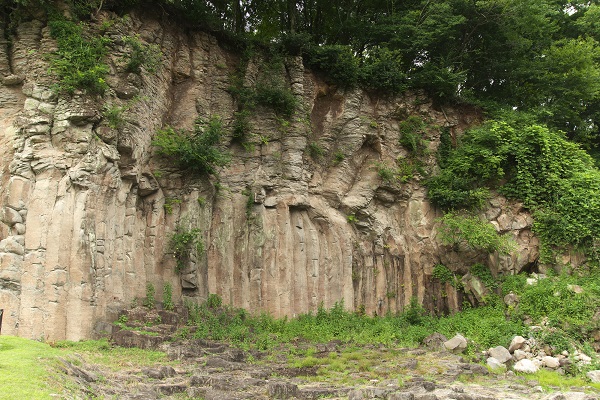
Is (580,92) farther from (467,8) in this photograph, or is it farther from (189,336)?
(189,336)

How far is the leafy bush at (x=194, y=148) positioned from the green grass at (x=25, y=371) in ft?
27.1

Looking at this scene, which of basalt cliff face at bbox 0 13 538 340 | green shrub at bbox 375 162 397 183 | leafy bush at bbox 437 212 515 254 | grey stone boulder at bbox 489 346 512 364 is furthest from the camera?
green shrub at bbox 375 162 397 183

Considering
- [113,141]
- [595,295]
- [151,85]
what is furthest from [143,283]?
[595,295]

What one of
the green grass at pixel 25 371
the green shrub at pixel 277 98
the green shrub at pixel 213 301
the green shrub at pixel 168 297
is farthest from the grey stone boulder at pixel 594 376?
the green shrub at pixel 277 98

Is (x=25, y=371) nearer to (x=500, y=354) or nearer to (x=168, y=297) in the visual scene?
(x=168, y=297)

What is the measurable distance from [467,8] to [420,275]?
37.8 feet

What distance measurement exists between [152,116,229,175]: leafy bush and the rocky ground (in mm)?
4987

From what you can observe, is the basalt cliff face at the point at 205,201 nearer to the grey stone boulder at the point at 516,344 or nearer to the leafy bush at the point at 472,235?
the leafy bush at the point at 472,235

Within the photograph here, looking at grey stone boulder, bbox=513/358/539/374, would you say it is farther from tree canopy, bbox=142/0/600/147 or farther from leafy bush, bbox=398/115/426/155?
tree canopy, bbox=142/0/600/147

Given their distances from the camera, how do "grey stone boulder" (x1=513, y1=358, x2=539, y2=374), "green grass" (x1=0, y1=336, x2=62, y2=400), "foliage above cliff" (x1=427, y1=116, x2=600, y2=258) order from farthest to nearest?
"foliage above cliff" (x1=427, y1=116, x2=600, y2=258) → "grey stone boulder" (x1=513, y1=358, x2=539, y2=374) → "green grass" (x1=0, y1=336, x2=62, y2=400)

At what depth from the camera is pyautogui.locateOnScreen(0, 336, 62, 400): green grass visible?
7.70m

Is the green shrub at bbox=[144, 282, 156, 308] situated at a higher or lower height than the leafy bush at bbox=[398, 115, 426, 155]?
lower

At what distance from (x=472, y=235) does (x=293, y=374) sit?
1059 cm

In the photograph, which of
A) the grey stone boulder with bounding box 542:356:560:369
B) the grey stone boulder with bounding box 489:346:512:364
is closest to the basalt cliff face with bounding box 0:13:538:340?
the grey stone boulder with bounding box 489:346:512:364
